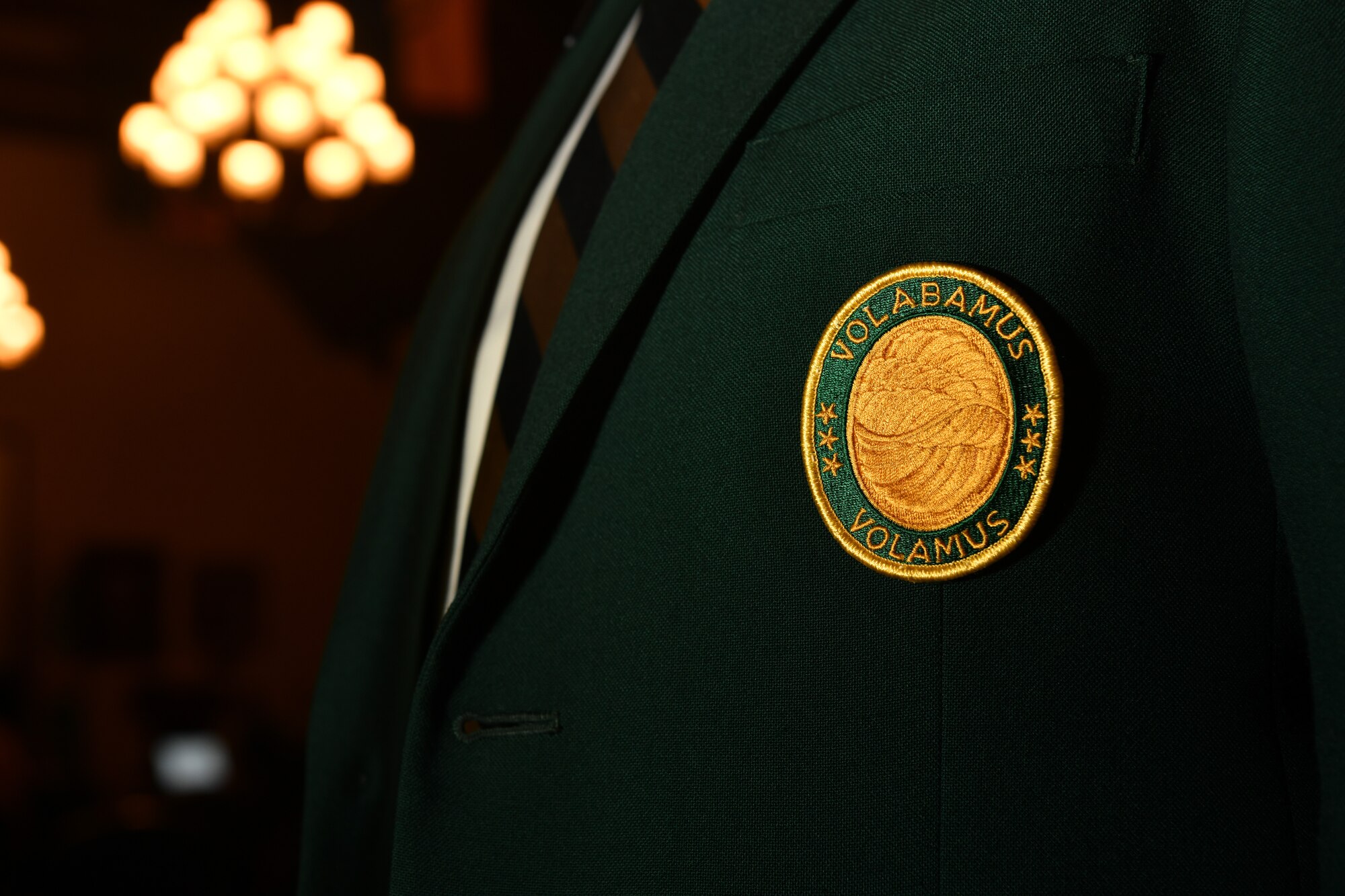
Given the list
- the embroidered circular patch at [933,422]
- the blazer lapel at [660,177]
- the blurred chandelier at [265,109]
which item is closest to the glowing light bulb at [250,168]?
the blurred chandelier at [265,109]

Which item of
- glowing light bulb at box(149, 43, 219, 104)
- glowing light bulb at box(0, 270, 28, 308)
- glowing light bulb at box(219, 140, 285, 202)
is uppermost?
glowing light bulb at box(149, 43, 219, 104)

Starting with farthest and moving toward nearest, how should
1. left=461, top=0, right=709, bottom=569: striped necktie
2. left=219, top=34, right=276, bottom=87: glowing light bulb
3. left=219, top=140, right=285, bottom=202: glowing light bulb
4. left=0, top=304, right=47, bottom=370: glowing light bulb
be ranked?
left=0, top=304, right=47, bottom=370: glowing light bulb < left=219, top=140, right=285, bottom=202: glowing light bulb < left=219, top=34, right=276, bottom=87: glowing light bulb < left=461, top=0, right=709, bottom=569: striped necktie

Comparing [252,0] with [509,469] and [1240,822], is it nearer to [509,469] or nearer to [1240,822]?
[509,469]

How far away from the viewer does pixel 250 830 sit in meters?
4.71

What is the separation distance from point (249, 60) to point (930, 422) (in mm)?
3527

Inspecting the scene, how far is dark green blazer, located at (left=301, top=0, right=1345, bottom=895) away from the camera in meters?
0.47

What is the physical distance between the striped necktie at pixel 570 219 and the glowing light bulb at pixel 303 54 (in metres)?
3.11

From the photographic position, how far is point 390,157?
3885mm

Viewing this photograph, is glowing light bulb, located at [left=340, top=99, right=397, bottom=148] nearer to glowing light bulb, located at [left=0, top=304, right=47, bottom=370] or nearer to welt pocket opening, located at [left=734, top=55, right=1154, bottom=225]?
glowing light bulb, located at [left=0, top=304, right=47, bottom=370]

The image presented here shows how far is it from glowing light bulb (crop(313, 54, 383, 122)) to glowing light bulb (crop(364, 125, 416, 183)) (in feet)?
0.50

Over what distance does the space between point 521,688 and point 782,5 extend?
0.40 m

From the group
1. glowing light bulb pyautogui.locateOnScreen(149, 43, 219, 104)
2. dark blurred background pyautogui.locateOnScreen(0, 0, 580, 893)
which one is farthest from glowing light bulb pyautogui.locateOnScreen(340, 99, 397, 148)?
dark blurred background pyautogui.locateOnScreen(0, 0, 580, 893)

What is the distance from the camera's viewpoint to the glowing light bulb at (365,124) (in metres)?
3.72

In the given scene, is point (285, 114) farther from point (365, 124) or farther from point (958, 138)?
point (958, 138)
